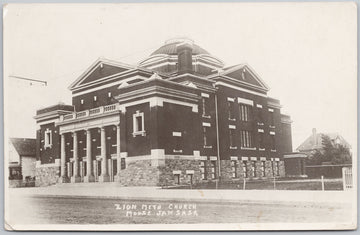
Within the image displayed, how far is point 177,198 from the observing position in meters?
12.0

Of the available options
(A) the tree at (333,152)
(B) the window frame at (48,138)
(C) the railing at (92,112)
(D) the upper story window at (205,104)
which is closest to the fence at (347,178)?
(A) the tree at (333,152)

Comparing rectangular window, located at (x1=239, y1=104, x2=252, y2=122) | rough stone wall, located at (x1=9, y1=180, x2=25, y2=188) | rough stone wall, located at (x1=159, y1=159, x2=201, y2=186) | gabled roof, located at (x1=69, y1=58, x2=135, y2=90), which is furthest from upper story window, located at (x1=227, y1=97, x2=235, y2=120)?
rough stone wall, located at (x1=9, y1=180, x2=25, y2=188)

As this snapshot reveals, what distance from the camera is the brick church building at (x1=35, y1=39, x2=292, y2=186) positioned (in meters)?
12.5

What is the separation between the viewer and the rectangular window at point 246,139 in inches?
513

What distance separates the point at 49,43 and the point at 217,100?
3633mm

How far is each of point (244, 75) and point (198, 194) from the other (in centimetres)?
255

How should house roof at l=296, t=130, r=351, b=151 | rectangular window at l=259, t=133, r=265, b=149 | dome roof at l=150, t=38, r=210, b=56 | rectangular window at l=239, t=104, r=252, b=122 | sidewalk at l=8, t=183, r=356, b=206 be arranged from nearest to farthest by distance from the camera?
1. sidewalk at l=8, t=183, r=356, b=206
2. house roof at l=296, t=130, r=351, b=151
3. dome roof at l=150, t=38, r=210, b=56
4. rectangular window at l=259, t=133, r=265, b=149
5. rectangular window at l=239, t=104, r=252, b=122

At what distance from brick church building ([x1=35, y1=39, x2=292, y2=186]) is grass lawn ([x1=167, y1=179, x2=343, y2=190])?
0.21 m

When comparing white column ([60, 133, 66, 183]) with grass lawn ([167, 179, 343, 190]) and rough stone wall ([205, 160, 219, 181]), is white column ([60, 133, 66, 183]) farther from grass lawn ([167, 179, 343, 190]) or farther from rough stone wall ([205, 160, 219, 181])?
rough stone wall ([205, 160, 219, 181])

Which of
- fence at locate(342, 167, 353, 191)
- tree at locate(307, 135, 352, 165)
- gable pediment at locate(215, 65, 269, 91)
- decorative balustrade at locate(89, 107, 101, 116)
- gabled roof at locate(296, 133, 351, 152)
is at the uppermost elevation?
gable pediment at locate(215, 65, 269, 91)

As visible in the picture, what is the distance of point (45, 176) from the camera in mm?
12664

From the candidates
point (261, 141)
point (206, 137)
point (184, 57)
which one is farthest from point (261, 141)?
point (184, 57)

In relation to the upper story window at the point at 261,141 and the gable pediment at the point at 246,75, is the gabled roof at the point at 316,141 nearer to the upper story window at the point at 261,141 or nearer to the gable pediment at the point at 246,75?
the upper story window at the point at 261,141

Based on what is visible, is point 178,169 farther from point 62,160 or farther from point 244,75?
point 62,160
